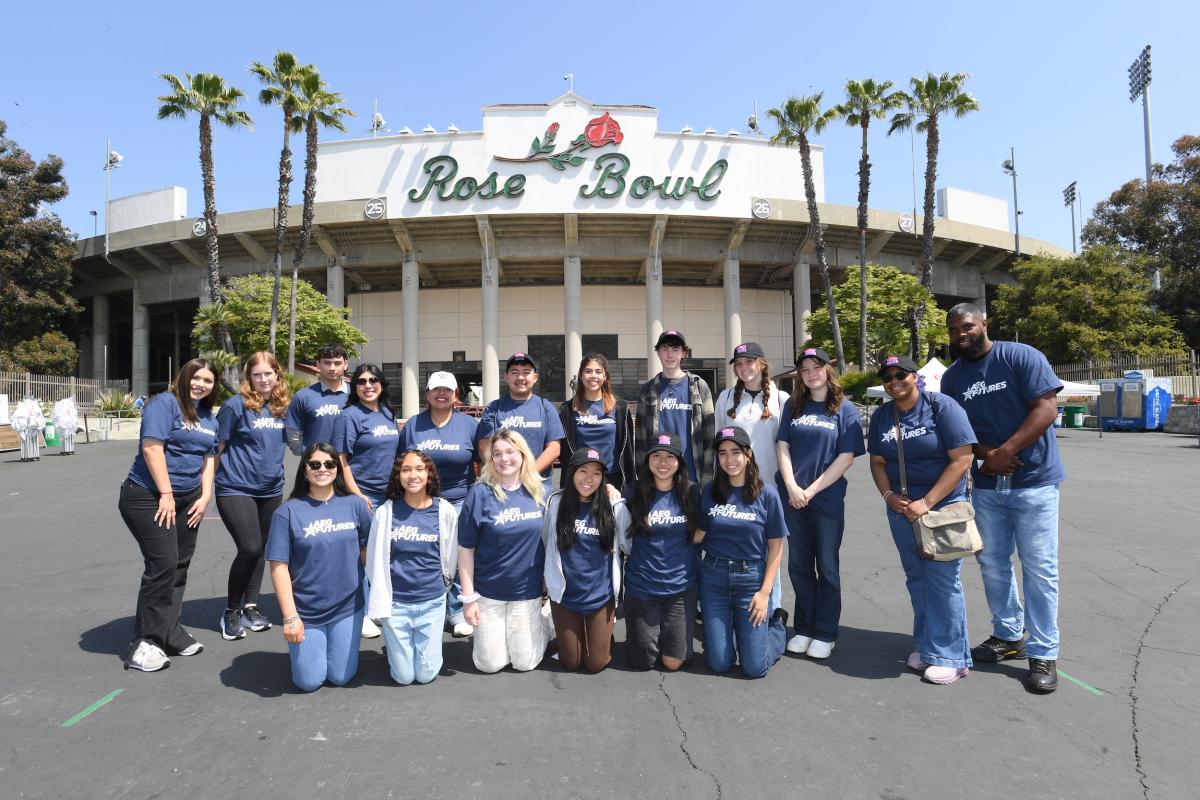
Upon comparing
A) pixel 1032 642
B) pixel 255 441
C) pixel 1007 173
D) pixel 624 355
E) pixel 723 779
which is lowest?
pixel 723 779

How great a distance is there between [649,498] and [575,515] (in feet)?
1.54

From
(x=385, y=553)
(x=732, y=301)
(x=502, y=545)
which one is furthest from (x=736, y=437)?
(x=732, y=301)

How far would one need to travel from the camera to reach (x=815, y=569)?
4195 mm

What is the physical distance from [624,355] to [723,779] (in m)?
35.1

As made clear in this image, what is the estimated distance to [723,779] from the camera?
2.66m

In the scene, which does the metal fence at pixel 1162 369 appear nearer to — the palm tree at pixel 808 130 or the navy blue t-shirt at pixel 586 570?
the palm tree at pixel 808 130

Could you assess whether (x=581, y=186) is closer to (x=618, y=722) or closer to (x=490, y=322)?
(x=490, y=322)

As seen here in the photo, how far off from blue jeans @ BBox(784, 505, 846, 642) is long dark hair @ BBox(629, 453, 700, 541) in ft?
2.24

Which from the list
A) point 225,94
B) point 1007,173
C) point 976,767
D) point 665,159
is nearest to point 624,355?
point 665,159

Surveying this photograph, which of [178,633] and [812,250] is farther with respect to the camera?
[812,250]

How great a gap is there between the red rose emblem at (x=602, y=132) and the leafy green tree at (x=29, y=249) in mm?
28672

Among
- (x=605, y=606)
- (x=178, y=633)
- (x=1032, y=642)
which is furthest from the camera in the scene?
(x=178, y=633)

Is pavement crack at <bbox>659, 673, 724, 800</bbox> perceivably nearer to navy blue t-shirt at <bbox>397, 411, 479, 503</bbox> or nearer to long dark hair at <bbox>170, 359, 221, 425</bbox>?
navy blue t-shirt at <bbox>397, 411, 479, 503</bbox>

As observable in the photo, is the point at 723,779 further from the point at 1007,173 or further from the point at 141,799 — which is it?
the point at 1007,173
